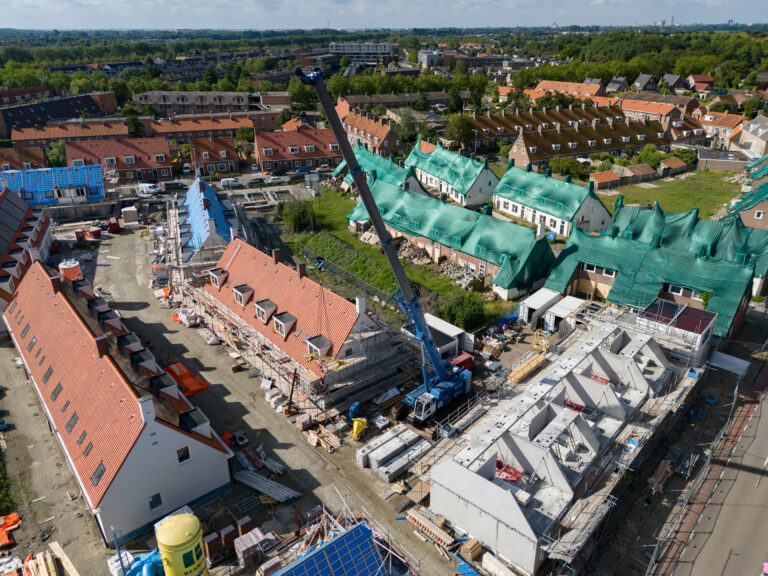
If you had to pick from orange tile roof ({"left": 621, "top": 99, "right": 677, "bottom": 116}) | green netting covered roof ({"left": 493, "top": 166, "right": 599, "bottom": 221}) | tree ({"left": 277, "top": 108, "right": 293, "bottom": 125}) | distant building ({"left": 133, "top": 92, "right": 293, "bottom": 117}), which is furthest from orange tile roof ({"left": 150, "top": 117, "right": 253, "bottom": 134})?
orange tile roof ({"left": 621, "top": 99, "right": 677, "bottom": 116})

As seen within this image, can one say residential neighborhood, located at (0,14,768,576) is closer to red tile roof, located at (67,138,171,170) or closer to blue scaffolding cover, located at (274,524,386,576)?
blue scaffolding cover, located at (274,524,386,576)

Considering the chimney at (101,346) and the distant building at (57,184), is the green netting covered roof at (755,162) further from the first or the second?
the distant building at (57,184)

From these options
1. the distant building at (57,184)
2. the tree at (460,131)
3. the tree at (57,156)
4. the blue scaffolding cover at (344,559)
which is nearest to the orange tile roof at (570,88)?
the tree at (460,131)

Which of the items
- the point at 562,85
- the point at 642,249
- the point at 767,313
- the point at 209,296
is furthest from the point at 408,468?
the point at 562,85

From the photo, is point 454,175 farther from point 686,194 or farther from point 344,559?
point 344,559

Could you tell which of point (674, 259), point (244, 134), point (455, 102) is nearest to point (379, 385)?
point (674, 259)

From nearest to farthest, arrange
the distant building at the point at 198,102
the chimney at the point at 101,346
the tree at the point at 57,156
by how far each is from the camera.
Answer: the chimney at the point at 101,346 → the tree at the point at 57,156 → the distant building at the point at 198,102

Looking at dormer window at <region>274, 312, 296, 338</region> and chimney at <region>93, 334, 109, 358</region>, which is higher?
chimney at <region>93, 334, 109, 358</region>
